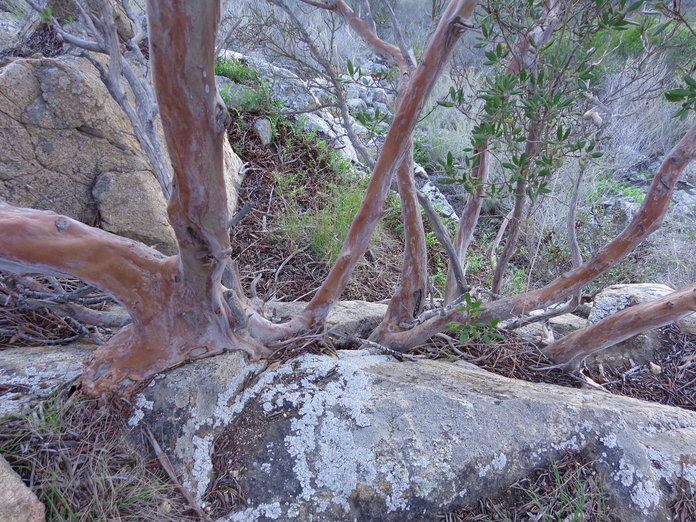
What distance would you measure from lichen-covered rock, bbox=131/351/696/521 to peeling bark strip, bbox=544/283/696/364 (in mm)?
353

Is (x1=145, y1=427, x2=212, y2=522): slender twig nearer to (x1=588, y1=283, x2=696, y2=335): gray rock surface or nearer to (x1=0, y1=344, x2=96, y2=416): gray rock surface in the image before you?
(x1=0, y1=344, x2=96, y2=416): gray rock surface

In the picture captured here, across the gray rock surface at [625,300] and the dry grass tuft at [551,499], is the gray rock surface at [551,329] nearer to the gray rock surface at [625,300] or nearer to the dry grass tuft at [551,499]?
the gray rock surface at [625,300]

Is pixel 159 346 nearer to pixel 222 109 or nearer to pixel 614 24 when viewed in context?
pixel 222 109

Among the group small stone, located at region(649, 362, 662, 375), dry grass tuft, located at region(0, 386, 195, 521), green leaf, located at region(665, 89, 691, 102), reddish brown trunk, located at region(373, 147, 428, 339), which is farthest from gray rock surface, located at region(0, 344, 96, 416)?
small stone, located at region(649, 362, 662, 375)

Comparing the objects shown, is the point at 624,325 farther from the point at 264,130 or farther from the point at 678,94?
the point at 264,130

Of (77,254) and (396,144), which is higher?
(396,144)

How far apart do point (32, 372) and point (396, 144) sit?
171 centimetres

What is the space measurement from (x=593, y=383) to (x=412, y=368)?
3.38 ft

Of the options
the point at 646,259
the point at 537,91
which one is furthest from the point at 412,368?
the point at 646,259

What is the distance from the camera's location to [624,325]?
199 centimetres

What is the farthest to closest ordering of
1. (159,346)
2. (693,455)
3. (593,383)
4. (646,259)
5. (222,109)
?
(646,259) < (593,383) < (159,346) < (693,455) < (222,109)

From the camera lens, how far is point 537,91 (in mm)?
1617

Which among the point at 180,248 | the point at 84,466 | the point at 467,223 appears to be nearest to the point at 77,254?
the point at 180,248

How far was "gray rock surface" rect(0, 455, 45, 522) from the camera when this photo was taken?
43.3 inches
